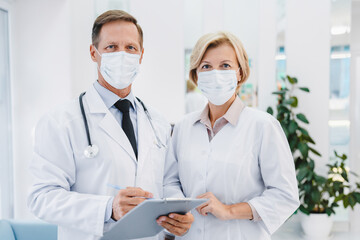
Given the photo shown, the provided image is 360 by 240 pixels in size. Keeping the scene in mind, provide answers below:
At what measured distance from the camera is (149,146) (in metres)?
1.51

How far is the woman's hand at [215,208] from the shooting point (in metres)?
1.38

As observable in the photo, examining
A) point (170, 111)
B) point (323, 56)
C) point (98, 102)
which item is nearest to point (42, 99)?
point (170, 111)

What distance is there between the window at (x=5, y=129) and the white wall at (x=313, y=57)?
3163mm

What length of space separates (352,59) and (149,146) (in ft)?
11.9

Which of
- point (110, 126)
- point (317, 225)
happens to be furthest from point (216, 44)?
point (317, 225)

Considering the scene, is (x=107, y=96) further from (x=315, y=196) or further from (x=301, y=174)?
(x=315, y=196)

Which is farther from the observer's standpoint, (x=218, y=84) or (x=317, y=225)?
(x=317, y=225)

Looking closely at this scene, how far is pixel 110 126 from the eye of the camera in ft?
4.66

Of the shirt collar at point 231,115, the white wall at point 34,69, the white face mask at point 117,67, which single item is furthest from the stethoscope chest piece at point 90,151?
the white wall at point 34,69

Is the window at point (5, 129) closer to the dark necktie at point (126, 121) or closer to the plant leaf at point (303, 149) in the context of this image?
the dark necktie at point (126, 121)

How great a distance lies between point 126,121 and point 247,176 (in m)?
0.60

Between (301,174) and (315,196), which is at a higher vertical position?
(301,174)

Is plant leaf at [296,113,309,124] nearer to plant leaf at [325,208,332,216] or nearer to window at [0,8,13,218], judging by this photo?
plant leaf at [325,208,332,216]

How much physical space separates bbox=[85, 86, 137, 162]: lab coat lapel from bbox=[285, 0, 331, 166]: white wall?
10.0ft
